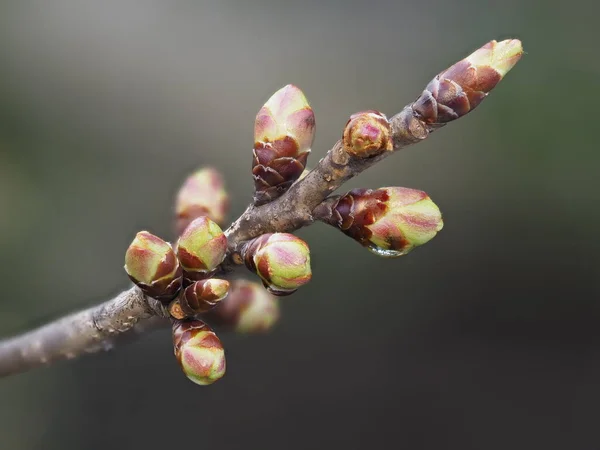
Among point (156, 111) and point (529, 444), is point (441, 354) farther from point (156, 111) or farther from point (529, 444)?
point (156, 111)

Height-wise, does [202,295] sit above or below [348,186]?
above

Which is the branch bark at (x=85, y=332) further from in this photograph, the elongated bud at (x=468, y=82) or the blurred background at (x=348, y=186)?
the blurred background at (x=348, y=186)

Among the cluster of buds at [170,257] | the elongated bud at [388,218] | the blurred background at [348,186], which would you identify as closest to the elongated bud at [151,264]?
the cluster of buds at [170,257]

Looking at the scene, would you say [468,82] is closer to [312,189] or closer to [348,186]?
[312,189]

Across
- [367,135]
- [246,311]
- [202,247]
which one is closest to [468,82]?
[367,135]

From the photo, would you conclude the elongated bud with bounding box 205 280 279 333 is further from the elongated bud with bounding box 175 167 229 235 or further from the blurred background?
the blurred background
